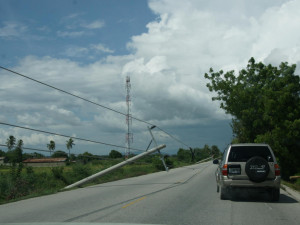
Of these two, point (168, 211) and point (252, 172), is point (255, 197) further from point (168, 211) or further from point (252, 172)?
point (168, 211)

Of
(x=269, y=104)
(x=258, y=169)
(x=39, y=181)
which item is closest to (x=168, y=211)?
(x=258, y=169)

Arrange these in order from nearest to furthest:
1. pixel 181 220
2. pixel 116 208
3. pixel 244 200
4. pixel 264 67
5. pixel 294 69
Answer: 1. pixel 181 220
2. pixel 116 208
3. pixel 244 200
4. pixel 294 69
5. pixel 264 67

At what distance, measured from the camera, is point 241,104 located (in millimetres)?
32062

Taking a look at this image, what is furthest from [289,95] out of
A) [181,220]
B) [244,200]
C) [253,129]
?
[181,220]

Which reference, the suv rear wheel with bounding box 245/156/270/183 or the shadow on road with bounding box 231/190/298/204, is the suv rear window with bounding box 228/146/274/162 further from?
the shadow on road with bounding box 231/190/298/204

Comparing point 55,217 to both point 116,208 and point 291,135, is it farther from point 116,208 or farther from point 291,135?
point 291,135

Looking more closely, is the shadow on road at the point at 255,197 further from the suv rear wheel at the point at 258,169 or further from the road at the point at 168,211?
the suv rear wheel at the point at 258,169

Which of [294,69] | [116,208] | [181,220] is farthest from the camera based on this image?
[294,69]

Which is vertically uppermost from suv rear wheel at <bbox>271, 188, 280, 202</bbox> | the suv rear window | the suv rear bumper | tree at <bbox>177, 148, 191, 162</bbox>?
tree at <bbox>177, 148, 191, 162</bbox>

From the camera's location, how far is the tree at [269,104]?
1079 inches

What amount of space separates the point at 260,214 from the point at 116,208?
13.0ft

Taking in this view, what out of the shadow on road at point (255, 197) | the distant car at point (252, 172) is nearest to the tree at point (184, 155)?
the shadow on road at point (255, 197)

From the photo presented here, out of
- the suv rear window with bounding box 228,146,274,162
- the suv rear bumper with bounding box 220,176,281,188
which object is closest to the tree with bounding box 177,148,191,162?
the suv rear window with bounding box 228,146,274,162

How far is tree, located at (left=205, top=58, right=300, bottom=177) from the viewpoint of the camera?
27406mm
